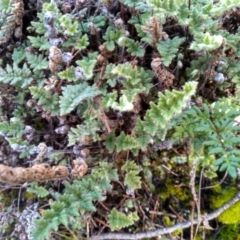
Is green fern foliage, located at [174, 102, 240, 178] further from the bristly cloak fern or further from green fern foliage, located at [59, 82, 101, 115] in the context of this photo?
green fern foliage, located at [59, 82, 101, 115]

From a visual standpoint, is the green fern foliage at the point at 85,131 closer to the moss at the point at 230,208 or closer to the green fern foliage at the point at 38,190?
the green fern foliage at the point at 38,190

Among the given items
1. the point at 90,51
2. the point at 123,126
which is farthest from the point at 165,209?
the point at 90,51

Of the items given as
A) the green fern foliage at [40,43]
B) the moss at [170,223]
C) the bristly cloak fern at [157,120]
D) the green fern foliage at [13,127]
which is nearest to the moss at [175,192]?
the moss at [170,223]

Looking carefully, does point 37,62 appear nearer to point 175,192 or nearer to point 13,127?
point 13,127

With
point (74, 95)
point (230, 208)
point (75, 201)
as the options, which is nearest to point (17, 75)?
point (74, 95)

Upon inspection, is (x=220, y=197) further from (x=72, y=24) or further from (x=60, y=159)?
(x=72, y=24)

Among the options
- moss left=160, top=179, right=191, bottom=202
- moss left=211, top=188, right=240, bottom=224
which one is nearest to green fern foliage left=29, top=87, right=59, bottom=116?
moss left=160, top=179, right=191, bottom=202

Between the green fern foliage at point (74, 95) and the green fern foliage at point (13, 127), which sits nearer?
the green fern foliage at point (74, 95)
